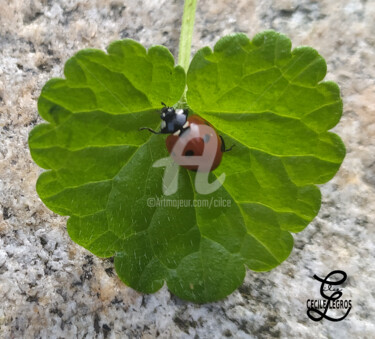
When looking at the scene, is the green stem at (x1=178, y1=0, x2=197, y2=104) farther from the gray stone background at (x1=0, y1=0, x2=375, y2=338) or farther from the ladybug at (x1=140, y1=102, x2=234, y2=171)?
the ladybug at (x1=140, y1=102, x2=234, y2=171)

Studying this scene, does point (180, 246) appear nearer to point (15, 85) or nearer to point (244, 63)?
point (244, 63)

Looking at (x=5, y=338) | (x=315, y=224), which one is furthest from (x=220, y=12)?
(x=5, y=338)

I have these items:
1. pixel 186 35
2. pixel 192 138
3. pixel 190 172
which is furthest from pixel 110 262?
pixel 186 35

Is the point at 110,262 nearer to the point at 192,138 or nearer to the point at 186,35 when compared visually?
the point at 192,138

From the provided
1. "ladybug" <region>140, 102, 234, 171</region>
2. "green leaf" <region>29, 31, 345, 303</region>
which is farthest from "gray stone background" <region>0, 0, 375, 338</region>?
"ladybug" <region>140, 102, 234, 171</region>

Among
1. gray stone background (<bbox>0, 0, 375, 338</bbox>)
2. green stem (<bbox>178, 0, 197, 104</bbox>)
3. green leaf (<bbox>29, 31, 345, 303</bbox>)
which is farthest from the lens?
green stem (<bbox>178, 0, 197, 104</bbox>)

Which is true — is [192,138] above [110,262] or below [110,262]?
above

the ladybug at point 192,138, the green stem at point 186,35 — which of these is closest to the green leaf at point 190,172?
the ladybug at point 192,138
